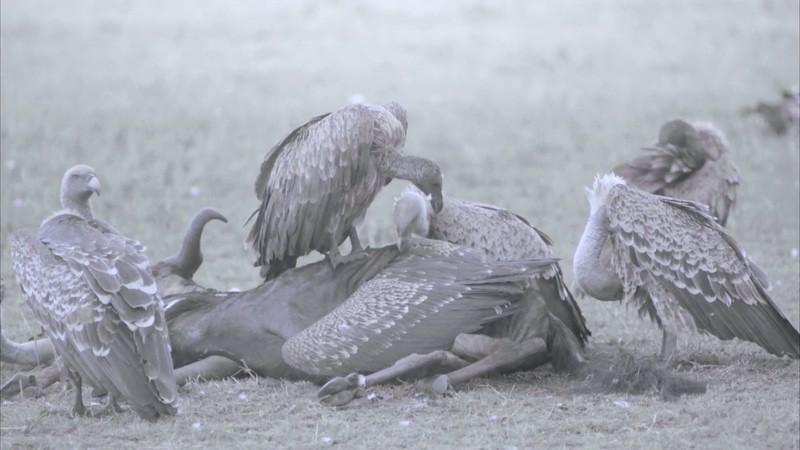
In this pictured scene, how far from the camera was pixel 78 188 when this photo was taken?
657cm

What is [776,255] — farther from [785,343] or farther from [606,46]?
[606,46]

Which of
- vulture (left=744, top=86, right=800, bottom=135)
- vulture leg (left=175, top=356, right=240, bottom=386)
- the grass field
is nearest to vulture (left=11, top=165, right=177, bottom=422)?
the grass field

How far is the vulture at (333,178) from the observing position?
270 inches

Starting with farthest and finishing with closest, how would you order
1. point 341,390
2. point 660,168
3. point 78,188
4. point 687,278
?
point 660,168, point 687,278, point 78,188, point 341,390

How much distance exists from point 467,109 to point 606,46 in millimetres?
4243

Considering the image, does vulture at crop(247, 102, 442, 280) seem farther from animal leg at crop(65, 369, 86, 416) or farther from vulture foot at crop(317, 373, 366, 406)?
animal leg at crop(65, 369, 86, 416)

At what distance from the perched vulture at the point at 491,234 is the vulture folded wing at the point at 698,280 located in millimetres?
366

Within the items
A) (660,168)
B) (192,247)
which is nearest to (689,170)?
(660,168)

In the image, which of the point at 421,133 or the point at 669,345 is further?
the point at 421,133

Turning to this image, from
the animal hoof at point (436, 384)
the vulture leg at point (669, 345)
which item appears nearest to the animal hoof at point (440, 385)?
the animal hoof at point (436, 384)

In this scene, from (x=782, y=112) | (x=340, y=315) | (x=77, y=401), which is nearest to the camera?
(x=77, y=401)

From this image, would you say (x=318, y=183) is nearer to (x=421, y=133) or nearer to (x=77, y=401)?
(x=77, y=401)

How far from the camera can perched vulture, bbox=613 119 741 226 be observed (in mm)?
8805

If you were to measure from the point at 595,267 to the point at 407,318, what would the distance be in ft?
3.94
